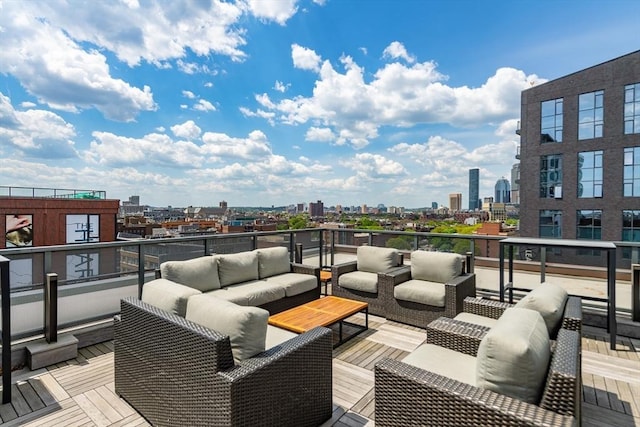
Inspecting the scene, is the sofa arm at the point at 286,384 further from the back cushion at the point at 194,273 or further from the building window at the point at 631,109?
the building window at the point at 631,109

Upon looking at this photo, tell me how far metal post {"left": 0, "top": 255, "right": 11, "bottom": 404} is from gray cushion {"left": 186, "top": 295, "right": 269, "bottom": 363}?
173cm

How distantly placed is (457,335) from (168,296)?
84.7 inches

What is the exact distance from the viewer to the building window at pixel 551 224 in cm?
2306

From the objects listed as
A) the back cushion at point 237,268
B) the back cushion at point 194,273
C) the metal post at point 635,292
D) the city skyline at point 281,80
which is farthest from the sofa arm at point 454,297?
the city skyline at point 281,80

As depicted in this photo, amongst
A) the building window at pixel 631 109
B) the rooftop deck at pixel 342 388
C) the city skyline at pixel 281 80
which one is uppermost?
the building window at pixel 631 109

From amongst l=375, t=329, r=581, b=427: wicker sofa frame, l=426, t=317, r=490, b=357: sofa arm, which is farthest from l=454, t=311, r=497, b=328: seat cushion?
l=375, t=329, r=581, b=427: wicker sofa frame

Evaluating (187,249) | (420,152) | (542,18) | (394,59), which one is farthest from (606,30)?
(187,249)

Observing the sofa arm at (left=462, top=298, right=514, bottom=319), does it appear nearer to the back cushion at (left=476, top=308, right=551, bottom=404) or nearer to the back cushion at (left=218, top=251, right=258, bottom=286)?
the back cushion at (left=476, top=308, right=551, bottom=404)

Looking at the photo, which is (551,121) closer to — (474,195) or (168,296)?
(168,296)

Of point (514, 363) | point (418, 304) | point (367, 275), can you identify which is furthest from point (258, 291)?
point (514, 363)

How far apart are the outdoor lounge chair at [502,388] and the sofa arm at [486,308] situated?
1.12 metres

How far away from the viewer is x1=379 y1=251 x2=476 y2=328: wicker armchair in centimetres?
387

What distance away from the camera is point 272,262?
15.5 ft

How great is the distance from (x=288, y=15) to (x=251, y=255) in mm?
7333
